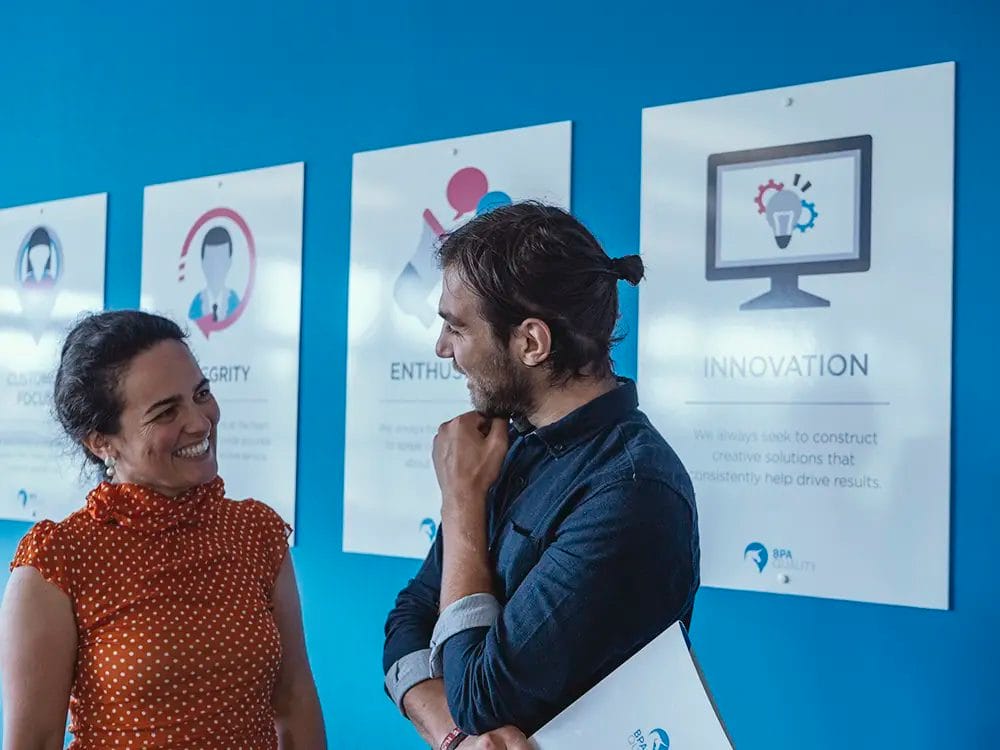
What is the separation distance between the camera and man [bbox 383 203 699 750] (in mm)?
982

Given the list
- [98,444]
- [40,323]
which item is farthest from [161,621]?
[40,323]

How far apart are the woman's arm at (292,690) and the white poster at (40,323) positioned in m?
1.43

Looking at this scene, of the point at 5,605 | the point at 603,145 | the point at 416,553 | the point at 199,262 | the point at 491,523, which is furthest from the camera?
the point at 199,262

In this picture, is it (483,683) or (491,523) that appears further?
(491,523)

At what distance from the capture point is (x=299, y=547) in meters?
2.39

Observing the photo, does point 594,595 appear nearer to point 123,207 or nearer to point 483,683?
point 483,683

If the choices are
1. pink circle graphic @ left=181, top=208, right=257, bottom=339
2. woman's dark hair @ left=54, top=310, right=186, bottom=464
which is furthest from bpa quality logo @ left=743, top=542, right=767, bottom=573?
pink circle graphic @ left=181, top=208, right=257, bottom=339

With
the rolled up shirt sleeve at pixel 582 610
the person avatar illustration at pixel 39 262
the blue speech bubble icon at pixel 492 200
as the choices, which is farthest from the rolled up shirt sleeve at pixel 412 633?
the person avatar illustration at pixel 39 262

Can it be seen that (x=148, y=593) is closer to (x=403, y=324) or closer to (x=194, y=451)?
(x=194, y=451)

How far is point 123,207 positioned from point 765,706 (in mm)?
1941

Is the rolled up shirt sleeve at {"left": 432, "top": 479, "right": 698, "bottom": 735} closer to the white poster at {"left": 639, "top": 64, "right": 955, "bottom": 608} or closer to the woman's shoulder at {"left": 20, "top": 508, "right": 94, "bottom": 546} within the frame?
the woman's shoulder at {"left": 20, "top": 508, "right": 94, "bottom": 546}

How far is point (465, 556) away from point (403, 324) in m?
1.21

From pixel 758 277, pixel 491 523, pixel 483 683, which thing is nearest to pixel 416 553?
pixel 758 277

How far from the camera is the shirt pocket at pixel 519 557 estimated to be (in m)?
1.06
